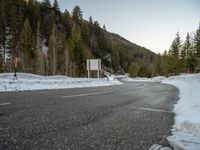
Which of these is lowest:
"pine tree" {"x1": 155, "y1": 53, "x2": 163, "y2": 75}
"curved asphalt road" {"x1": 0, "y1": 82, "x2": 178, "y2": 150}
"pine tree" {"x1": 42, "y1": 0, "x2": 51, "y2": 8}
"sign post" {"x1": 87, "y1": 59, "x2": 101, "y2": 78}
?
"curved asphalt road" {"x1": 0, "y1": 82, "x2": 178, "y2": 150}

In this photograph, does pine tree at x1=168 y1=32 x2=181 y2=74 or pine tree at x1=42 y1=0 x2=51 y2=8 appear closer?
pine tree at x1=168 y1=32 x2=181 y2=74

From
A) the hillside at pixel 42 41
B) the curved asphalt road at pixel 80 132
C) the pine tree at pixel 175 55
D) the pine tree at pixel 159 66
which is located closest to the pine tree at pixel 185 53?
the pine tree at pixel 175 55

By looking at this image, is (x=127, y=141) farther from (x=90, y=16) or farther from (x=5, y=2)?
(x=90, y=16)

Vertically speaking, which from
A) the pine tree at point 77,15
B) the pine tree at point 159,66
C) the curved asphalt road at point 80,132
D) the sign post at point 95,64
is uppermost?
the pine tree at point 77,15

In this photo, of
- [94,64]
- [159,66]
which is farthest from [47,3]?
[94,64]

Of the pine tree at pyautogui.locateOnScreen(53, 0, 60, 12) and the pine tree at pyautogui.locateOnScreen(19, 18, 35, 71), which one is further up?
the pine tree at pyautogui.locateOnScreen(53, 0, 60, 12)

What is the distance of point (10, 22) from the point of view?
6769 centimetres

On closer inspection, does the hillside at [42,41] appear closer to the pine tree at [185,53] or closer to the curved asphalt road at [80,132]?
the pine tree at [185,53]

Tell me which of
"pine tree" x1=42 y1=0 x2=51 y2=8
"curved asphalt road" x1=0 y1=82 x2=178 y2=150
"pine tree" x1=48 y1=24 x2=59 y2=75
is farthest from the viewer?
"pine tree" x1=42 y1=0 x2=51 y2=8

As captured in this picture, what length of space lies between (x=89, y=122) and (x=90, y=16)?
111 meters

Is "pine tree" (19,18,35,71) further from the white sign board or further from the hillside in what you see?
the white sign board

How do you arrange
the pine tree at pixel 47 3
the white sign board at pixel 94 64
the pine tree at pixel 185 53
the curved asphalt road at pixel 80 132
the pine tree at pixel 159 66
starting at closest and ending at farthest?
1. the curved asphalt road at pixel 80 132
2. the white sign board at pixel 94 64
3. the pine tree at pixel 185 53
4. the pine tree at pixel 47 3
5. the pine tree at pixel 159 66

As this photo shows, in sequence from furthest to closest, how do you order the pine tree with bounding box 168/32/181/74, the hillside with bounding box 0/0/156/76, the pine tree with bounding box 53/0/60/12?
the pine tree with bounding box 53/0/60/12 < the pine tree with bounding box 168/32/181/74 < the hillside with bounding box 0/0/156/76

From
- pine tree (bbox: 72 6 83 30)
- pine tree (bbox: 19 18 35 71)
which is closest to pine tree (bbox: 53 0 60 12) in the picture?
pine tree (bbox: 72 6 83 30)
